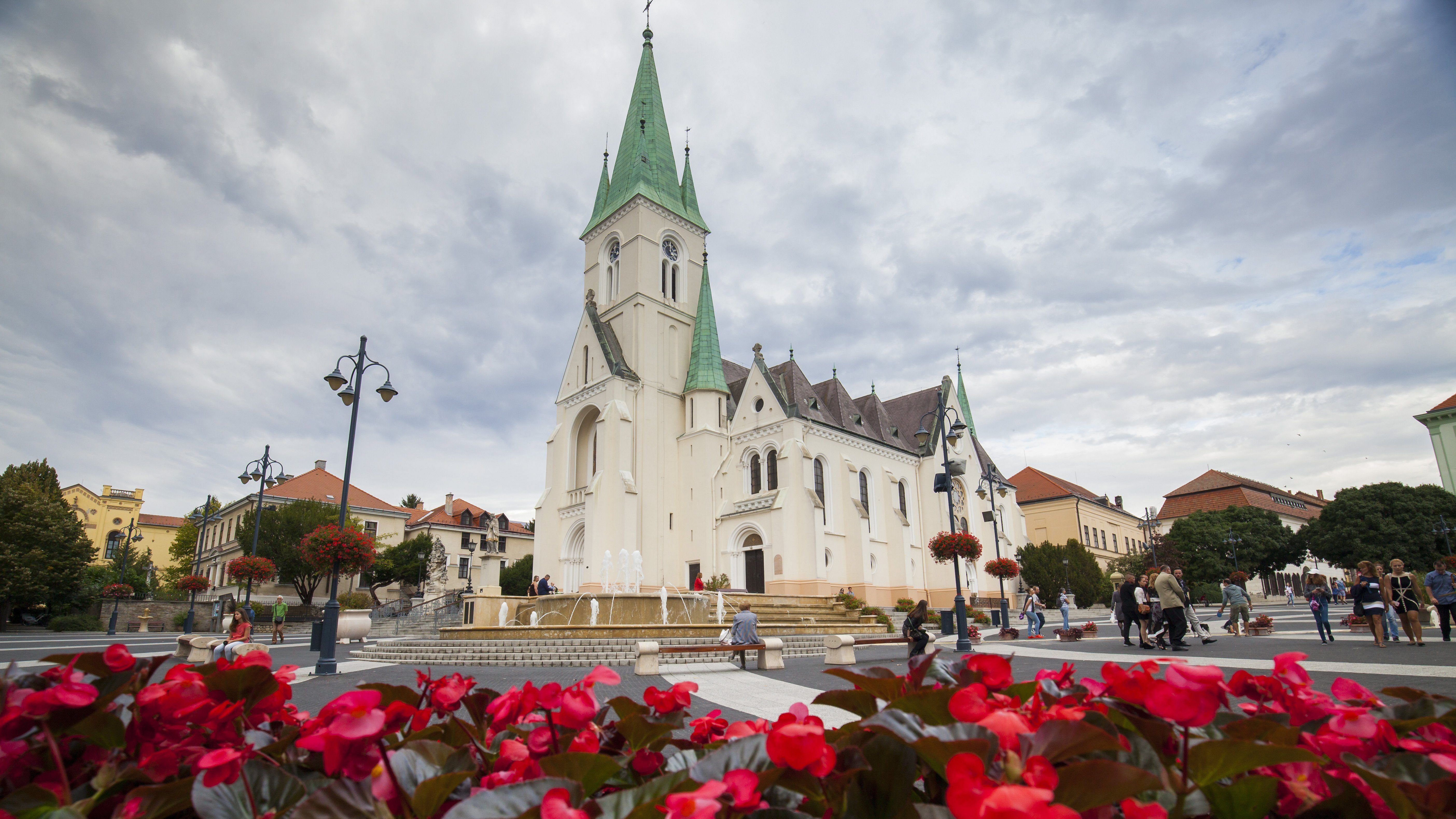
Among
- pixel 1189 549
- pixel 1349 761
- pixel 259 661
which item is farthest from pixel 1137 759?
pixel 1189 549

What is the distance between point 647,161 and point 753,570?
2408cm

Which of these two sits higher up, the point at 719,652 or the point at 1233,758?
the point at 1233,758

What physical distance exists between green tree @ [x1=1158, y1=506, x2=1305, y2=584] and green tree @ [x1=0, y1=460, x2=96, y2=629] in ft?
241

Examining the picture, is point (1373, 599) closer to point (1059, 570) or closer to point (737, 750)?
point (737, 750)

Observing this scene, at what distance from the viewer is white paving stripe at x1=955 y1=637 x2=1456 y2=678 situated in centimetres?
925

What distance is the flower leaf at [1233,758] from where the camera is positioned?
39.2 inches

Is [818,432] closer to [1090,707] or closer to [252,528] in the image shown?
[1090,707]

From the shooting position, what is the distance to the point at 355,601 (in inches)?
1503

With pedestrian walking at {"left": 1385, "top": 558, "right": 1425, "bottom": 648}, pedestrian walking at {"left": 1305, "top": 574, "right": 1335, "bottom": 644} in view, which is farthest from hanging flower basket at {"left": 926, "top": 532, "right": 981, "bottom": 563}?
pedestrian walking at {"left": 1385, "top": 558, "right": 1425, "bottom": 648}

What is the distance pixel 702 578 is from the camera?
108ft

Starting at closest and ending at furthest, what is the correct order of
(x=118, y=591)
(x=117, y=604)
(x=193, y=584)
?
(x=193, y=584) → (x=118, y=591) → (x=117, y=604)

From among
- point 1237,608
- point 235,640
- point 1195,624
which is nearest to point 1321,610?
point 1195,624

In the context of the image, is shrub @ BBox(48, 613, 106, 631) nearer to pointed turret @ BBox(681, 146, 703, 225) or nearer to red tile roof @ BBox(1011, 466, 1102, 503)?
pointed turret @ BBox(681, 146, 703, 225)

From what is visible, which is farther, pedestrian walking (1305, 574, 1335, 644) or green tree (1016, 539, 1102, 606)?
green tree (1016, 539, 1102, 606)
